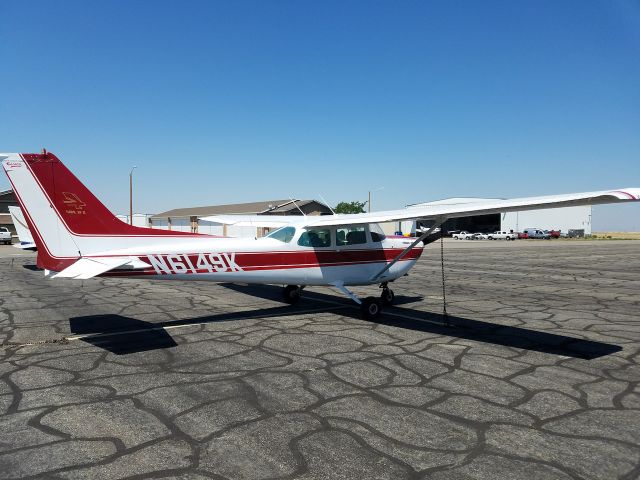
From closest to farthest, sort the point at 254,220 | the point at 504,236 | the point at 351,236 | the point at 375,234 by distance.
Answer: the point at 351,236 → the point at 375,234 → the point at 254,220 → the point at 504,236

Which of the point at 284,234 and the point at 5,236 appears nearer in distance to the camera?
the point at 284,234

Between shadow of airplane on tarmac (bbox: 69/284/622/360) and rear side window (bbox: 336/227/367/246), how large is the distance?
166cm

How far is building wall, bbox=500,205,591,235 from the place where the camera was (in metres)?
83.4

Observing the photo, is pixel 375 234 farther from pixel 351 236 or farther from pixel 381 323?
pixel 381 323

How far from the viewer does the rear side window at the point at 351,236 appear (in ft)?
34.1

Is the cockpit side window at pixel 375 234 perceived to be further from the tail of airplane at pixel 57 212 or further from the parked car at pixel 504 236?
the parked car at pixel 504 236

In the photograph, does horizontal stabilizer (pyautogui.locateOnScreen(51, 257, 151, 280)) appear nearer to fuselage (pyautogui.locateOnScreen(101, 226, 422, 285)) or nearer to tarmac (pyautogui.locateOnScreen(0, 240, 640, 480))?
fuselage (pyautogui.locateOnScreen(101, 226, 422, 285))

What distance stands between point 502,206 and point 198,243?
18.6 feet

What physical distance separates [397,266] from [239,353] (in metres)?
5.36

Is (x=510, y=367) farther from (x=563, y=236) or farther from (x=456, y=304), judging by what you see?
(x=563, y=236)

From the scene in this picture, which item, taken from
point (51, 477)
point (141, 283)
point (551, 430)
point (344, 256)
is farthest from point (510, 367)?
point (141, 283)

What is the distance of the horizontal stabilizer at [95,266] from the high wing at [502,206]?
383 centimetres

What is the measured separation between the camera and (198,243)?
8.70 m

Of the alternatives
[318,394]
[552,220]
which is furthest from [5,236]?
[552,220]
